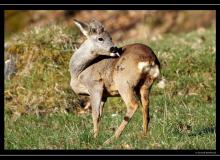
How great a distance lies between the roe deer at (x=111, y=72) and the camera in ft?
27.0

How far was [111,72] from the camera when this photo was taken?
28.1ft

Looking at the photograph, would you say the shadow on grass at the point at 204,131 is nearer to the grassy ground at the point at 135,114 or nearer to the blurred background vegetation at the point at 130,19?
the grassy ground at the point at 135,114

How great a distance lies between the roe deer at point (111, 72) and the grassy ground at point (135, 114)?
1.32 ft

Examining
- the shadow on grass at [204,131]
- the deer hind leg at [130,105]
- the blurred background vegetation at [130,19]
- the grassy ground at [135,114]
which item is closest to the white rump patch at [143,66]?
the deer hind leg at [130,105]

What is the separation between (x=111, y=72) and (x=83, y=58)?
563mm

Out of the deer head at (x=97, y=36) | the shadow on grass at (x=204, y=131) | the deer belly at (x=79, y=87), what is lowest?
the shadow on grass at (x=204, y=131)

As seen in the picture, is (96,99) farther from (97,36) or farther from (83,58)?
(97,36)

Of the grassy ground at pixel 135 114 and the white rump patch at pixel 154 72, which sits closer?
the grassy ground at pixel 135 114

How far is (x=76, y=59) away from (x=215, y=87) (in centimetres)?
395

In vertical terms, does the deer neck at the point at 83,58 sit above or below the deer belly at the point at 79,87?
above

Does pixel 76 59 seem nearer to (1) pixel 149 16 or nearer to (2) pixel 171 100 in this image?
(2) pixel 171 100

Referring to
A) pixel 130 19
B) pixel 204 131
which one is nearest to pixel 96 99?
pixel 204 131

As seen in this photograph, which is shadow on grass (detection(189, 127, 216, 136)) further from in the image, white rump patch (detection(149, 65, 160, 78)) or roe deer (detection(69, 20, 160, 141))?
white rump patch (detection(149, 65, 160, 78))
